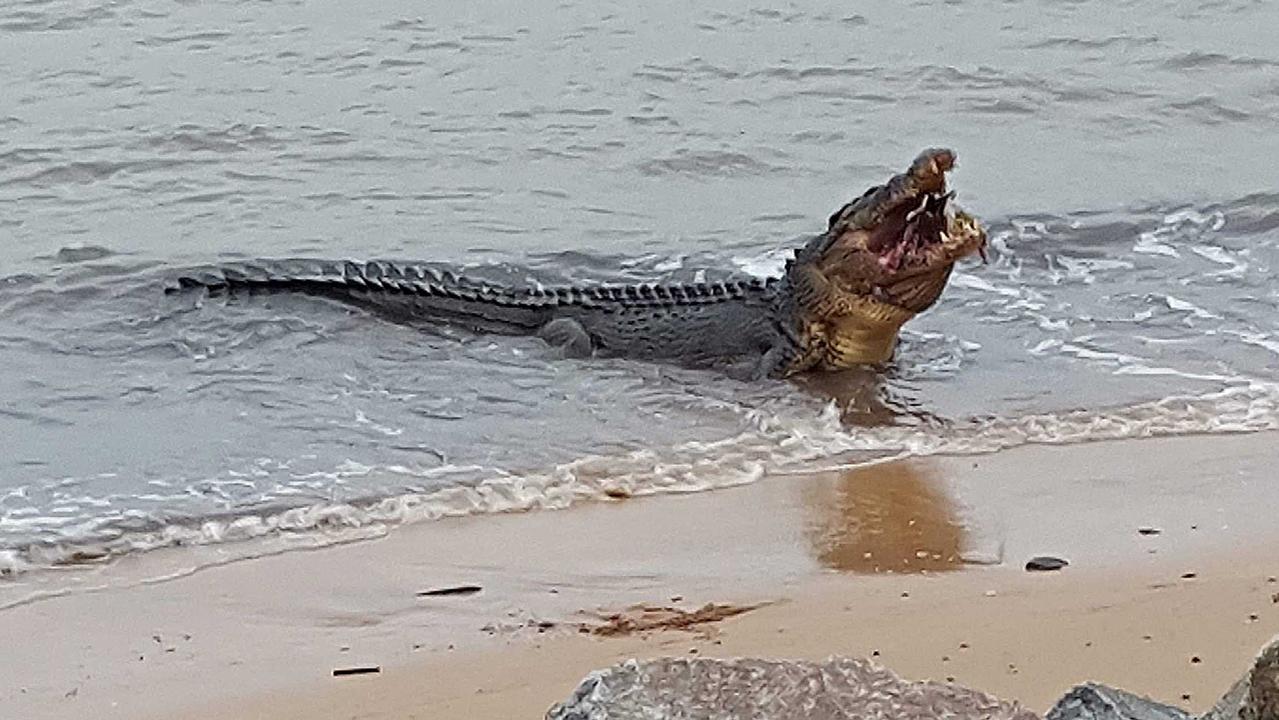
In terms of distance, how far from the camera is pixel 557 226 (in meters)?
9.91

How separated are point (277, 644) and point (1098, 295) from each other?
446 cm

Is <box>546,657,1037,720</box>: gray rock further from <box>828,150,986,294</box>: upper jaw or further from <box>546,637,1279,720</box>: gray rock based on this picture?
<box>828,150,986,294</box>: upper jaw

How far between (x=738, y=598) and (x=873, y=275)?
3.01m

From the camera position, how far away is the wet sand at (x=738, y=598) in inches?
180

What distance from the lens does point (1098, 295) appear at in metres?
8.59

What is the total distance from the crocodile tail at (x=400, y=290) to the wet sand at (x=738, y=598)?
7.60 feet

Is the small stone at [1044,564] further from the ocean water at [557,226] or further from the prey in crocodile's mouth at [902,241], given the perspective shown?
the prey in crocodile's mouth at [902,241]

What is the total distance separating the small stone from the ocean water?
1.22 meters

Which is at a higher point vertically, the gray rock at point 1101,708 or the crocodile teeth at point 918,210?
the gray rock at point 1101,708

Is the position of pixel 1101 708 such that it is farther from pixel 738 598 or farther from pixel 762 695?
pixel 738 598

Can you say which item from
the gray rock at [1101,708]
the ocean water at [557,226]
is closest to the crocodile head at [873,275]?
the ocean water at [557,226]

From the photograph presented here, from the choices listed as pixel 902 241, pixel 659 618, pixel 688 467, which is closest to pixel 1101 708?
pixel 659 618

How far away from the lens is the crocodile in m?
7.89

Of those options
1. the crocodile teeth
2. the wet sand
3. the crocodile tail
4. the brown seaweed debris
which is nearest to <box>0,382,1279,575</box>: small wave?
the wet sand
